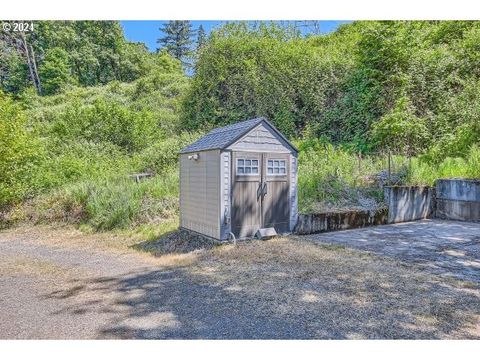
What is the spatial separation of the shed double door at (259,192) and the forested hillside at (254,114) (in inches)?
37.2

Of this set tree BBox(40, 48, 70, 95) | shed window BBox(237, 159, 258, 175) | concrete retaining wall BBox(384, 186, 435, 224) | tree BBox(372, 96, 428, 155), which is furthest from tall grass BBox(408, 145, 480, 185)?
tree BBox(40, 48, 70, 95)

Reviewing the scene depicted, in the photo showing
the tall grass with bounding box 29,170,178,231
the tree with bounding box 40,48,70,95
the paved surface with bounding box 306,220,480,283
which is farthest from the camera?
the tree with bounding box 40,48,70,95

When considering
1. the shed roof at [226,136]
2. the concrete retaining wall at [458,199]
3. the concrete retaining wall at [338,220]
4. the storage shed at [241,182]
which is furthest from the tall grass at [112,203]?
the concrete retaining wall at [458,199]

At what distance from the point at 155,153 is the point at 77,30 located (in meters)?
4.41

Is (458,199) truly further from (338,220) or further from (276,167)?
(276,167)

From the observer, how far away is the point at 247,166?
4.68 metres

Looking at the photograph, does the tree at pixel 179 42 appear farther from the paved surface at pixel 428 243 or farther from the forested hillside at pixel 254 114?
the paved surface at pixel 428 243

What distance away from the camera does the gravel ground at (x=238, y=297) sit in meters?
2.34

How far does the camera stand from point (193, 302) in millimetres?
2832

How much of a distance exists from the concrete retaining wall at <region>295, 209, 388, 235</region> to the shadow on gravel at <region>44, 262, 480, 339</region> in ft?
6.19

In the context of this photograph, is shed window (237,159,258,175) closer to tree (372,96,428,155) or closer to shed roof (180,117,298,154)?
shed roof (180,117,298,154)

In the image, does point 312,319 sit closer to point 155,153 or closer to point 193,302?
point 193,302

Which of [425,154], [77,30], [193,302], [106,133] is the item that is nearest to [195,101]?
[106,133]

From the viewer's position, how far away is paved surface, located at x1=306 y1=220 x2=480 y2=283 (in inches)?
140
